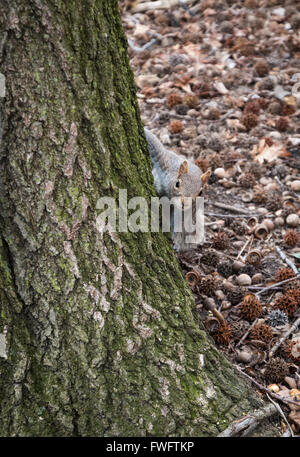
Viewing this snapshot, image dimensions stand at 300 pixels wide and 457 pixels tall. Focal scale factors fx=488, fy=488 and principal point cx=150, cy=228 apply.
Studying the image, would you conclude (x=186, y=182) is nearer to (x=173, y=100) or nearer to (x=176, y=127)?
(x=176, y=127)

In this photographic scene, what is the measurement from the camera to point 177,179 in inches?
108

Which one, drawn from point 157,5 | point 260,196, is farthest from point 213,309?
point 157,5

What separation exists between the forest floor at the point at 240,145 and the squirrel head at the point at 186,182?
1.04 ft

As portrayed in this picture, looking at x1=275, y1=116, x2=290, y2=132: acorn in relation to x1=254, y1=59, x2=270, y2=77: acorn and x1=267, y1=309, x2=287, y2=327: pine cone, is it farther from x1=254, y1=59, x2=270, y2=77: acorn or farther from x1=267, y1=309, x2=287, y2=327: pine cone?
x1=267, y1=309, x2=287, y2=327: pine cone

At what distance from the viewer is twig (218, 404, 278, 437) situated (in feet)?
5.13

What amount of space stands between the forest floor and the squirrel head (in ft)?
1.04

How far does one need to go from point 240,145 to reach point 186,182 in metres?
1.13

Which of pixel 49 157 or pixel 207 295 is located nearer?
pixel 49 157
